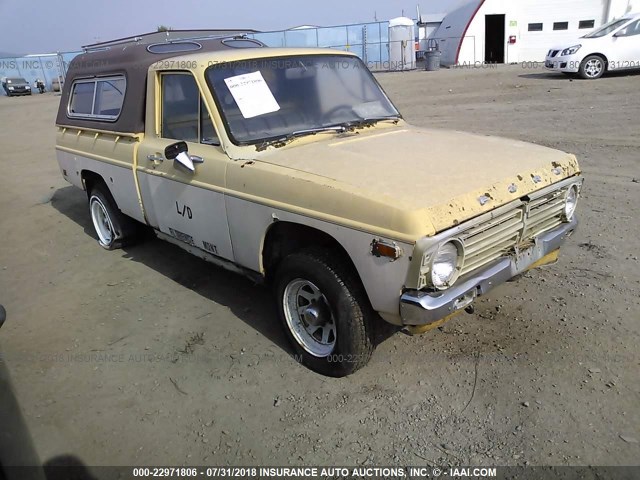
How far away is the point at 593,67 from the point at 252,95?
14889 millimetres

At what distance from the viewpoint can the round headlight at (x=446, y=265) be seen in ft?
8.59

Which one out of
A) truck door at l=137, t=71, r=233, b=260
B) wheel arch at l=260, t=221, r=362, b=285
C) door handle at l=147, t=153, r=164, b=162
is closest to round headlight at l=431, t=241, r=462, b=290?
wheel arch at l=260, t=221, r=362, b=285

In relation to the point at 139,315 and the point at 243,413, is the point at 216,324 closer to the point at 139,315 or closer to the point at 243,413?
the point at 139,315

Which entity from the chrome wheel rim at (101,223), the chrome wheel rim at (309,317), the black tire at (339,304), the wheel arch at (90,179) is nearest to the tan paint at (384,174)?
the black tire at (339,304)

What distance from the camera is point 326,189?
113 inches

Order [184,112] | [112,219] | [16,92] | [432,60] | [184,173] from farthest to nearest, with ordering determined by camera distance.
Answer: [16,92] → [432,60] → [112,219] → [184,112] → [184,173]

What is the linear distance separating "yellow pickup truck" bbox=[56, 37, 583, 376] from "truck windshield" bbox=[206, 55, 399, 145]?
1cm

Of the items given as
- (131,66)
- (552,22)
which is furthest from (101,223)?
(552,22)

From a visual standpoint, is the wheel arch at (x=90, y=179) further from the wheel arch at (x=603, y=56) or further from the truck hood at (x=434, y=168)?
the wheel arch at (x=603, y=56)

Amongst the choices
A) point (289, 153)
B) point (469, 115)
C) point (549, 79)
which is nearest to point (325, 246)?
point (289, 153)

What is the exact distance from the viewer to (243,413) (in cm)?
304

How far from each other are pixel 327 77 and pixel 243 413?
277 centimetres

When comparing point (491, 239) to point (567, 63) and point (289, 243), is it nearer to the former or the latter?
point (289, 243)

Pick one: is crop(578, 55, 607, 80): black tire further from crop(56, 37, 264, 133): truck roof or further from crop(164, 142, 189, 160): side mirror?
crop(164, 142, 189, 160): side mirror
